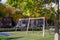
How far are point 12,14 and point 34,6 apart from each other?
125 ft

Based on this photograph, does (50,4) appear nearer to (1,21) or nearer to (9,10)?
(9,10)

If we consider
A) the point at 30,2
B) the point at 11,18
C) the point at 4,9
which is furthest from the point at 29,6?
the point at 11,18

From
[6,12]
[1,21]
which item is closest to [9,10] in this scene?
[6,12]

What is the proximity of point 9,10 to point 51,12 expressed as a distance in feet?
125

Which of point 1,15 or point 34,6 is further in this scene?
point 1,15

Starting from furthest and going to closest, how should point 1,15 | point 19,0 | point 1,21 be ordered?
point 1,21 < point 1,15 < point 19,0

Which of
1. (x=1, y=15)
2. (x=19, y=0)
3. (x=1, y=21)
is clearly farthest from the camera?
(x=1, y=21)

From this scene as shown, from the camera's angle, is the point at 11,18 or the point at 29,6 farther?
the point at 11,18

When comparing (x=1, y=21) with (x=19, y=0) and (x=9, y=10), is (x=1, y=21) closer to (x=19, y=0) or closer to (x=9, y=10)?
(x=9, y=10)

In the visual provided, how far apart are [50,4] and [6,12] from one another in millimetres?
38214

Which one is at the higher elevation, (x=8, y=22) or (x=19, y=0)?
(x=19, y=0)

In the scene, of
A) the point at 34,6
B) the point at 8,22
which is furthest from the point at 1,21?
the point at 34,6

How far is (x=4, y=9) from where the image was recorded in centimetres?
4953

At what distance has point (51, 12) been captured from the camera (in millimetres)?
13023
